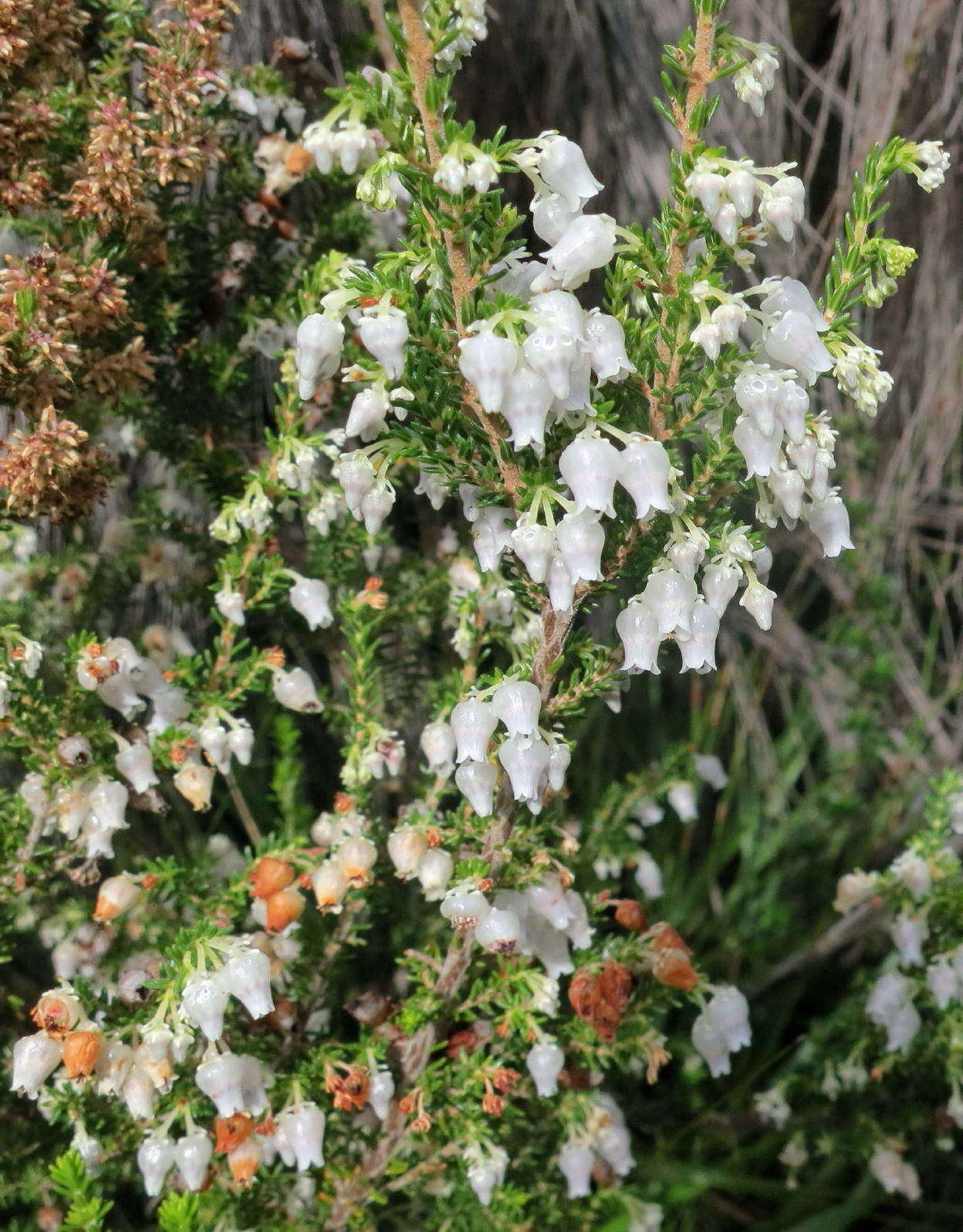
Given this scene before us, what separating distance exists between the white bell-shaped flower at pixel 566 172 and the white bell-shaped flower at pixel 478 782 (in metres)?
0.39

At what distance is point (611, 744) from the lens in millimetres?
2143

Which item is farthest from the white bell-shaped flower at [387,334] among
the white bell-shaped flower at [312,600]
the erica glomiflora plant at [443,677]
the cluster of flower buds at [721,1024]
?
the cluster of flower buds at [721,1024]

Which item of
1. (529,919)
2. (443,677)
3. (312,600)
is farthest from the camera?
(443,677)

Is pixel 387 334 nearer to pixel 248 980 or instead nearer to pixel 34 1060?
pixel 248 980

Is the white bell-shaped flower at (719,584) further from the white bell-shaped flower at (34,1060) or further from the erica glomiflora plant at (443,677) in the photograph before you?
the white bell-shaped flower at (34,1060)

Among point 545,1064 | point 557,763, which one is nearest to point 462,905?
point 557,763

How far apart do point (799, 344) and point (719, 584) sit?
0.53 ft

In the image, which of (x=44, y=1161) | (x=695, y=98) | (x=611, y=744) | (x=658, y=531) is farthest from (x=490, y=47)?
(x=44, y=1161)

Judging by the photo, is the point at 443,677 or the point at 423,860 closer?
the point at 423,860

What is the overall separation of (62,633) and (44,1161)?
614 millimetres

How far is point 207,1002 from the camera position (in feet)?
→ 2.66

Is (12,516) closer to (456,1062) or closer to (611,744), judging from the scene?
(456,1062)

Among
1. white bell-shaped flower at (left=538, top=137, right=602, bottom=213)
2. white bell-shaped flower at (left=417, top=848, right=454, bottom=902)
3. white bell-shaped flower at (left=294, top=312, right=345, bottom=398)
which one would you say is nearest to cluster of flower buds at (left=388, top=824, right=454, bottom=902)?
white bell-shaped flower at (left=417, top=848, right=454, bottom=902)

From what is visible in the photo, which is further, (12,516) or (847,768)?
(847,768)
